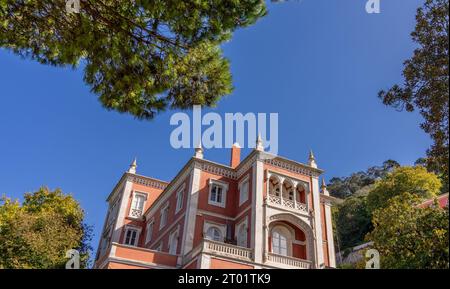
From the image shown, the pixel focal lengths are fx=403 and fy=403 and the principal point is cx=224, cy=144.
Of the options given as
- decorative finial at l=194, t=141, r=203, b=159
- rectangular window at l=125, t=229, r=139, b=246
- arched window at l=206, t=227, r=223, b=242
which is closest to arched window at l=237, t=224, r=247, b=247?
arched window at l=206, t=227, r=223, b=242

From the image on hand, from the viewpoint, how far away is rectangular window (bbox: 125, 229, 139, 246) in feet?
109

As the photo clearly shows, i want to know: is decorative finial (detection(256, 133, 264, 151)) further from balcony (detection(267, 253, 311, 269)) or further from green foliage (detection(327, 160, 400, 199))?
green foliage (detection(327, 160, 400, 199))

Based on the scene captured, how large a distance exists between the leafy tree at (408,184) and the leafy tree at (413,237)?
28373mm

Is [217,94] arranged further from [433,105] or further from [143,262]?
[143,262]

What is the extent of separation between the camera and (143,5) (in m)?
9.07

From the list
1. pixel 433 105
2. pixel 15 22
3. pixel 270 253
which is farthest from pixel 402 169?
pixel 15 22

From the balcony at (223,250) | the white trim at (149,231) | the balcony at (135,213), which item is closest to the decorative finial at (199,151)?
the balcony at (223,250)

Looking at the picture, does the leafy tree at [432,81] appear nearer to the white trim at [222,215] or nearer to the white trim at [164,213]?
the white trim at [222,215]

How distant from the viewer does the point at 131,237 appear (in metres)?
33.7

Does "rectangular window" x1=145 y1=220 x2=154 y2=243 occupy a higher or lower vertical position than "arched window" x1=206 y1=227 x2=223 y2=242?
higher

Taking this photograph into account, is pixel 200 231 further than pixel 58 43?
Yes

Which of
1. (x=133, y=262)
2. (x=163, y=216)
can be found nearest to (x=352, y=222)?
(x=163, y=216)

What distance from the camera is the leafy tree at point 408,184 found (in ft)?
141

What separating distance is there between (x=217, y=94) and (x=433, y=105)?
20.3ft
